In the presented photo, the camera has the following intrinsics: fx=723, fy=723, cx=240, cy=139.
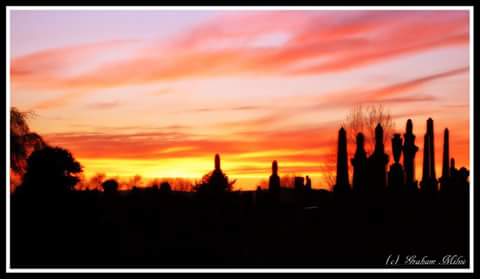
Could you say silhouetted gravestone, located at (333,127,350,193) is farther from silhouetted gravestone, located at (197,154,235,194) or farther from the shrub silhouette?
the shrub silhouette

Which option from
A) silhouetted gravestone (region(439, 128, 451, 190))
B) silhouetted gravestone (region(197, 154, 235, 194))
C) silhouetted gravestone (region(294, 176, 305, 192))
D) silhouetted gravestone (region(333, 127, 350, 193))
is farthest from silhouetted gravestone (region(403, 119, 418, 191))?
Answer: silhouetted gravestone (region(197, 154, 235, 194))

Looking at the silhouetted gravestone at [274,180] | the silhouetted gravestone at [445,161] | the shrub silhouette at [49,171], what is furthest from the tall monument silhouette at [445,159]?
the shrub silhouette at [49,171]

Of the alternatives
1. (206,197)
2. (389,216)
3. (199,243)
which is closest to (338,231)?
(389,216)

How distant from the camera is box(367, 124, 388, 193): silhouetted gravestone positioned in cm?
2106

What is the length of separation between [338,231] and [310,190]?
7251 millimetres

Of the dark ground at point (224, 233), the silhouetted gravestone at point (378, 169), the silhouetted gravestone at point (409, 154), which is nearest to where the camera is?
the dark ground at point (224, 233)

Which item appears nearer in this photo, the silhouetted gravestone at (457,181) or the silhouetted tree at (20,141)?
the silhouetted tree at (20,141)

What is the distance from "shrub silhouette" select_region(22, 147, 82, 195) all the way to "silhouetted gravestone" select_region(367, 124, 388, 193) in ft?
27.8

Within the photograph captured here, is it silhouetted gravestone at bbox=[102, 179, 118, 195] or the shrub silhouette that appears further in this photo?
silhouetted gravestone at bbox=[102, 179, 118, 195]

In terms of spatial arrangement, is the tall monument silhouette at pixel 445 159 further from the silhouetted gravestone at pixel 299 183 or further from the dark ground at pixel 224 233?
the silhouetted gravestone at pixel 299 183

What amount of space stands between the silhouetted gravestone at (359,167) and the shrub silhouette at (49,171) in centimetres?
811

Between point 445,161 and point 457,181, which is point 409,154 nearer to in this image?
point 457,181

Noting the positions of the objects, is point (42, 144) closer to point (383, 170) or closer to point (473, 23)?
point (383, 170)

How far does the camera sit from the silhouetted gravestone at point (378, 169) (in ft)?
69.1
